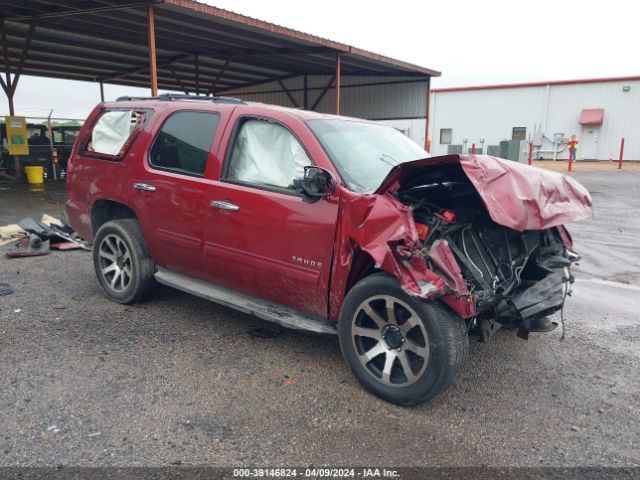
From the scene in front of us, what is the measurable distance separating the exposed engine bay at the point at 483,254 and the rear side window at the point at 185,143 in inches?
71.0

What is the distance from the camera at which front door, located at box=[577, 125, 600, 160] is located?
94.3 ft

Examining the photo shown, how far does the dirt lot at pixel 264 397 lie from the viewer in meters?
2.66

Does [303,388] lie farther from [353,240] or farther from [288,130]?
[288,130]

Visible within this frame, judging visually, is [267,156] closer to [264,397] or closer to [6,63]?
[264,397]

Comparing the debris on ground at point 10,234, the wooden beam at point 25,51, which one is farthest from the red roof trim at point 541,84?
the debris on ground at point 10,234

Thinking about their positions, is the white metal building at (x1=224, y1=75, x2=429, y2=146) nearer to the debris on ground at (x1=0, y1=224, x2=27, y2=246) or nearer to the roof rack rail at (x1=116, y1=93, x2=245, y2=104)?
the debris on ground at (x1=0, y1=224, x2=27, y2=246)

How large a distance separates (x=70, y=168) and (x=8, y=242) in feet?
10.3

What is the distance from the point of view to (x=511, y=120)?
30.6 m

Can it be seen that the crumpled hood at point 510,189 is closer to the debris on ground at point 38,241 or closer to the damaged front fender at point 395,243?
the damaged front fender at point 395,243

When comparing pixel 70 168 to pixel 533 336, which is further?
pixel 70 168

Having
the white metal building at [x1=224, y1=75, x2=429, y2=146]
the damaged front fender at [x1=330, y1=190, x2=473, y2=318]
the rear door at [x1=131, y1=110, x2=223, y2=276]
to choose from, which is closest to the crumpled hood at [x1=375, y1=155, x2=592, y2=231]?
the damaged front fender at [x1=330, y1=190, x2=473, y2=318]

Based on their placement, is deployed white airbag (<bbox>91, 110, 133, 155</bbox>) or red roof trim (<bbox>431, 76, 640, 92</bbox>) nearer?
deployed white airbag (<bbox>91, 110, 133, 155</bbox>)

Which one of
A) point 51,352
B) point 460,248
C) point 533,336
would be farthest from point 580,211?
point 51,352

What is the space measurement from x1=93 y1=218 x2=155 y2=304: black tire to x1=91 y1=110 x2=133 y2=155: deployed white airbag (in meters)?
0.73
